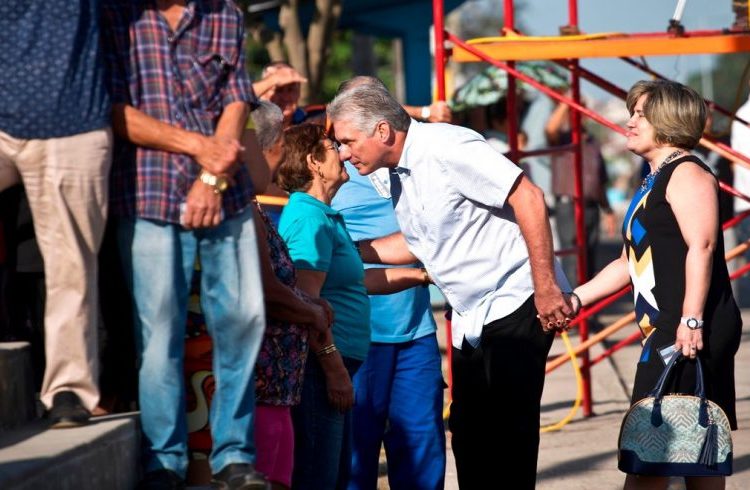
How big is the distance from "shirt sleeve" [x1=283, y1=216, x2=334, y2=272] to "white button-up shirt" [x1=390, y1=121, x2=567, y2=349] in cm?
49

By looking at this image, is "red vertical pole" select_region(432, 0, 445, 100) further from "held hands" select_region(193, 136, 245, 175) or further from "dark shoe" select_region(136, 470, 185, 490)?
"dark shoe" select_region(136, 470, 185, 490)

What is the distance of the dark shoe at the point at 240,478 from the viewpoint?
3844mm

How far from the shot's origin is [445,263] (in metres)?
5.31

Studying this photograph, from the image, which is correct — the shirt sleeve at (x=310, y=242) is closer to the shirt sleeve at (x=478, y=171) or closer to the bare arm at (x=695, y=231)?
the shirt sleeve at (x=478, y=171)

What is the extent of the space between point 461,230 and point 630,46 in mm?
2519

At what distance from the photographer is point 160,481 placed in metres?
3.84

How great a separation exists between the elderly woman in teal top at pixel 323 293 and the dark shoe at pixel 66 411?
1.06 meters

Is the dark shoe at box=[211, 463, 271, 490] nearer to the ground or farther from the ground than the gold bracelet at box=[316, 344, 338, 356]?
nearer to the ground

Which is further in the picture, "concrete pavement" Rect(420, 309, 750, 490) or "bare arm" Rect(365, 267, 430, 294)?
"concrete pavement" Rect(420, 309, 750, 490)

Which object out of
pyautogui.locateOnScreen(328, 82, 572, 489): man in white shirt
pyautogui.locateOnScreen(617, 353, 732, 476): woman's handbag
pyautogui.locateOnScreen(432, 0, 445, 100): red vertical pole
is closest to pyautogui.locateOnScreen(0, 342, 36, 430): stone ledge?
pyautogui.locateOnScreen(328, 82, 572, 489): man in white shirt

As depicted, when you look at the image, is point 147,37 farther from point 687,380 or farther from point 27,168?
point 687,380

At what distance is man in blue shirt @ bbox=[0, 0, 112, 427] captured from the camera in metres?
3.66

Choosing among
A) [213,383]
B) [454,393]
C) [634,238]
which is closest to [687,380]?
[634,238]

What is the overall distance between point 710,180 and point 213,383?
2048mm
